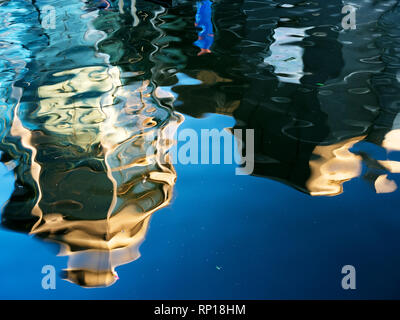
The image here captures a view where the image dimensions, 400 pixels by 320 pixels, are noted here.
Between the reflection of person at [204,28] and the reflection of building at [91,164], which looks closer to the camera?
the reflection of building at [91,164]

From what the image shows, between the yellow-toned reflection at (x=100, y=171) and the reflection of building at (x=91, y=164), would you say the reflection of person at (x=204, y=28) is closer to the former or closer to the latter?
the reflection of building at (x=91, y=164)

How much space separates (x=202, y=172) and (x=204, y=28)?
3881 millimetres

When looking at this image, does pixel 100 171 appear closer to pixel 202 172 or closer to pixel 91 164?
pixel 91 164

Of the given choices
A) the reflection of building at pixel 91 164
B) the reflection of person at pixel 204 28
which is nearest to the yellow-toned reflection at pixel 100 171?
the reflection of building at pixel 91 164

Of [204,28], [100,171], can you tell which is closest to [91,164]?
[100,171]

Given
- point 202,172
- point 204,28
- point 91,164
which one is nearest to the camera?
point 202,172

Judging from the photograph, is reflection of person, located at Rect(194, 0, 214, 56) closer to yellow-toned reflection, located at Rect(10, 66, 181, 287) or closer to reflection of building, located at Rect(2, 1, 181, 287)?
reflection of building, located at Rect(2, 1, 181, 287)

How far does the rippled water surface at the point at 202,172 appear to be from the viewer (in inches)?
80.5

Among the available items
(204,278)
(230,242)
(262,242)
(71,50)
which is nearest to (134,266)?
(204,278)

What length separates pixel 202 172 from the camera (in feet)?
9.22

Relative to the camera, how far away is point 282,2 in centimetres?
748

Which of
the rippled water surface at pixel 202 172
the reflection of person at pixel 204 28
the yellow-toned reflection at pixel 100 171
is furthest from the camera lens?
the reflection of person at pixel 204 28

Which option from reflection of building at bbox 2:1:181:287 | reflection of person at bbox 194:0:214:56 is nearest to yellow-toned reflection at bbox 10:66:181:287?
reflection of building at bbox 2:1:181:287

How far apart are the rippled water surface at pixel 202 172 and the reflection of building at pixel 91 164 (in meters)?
0.01
